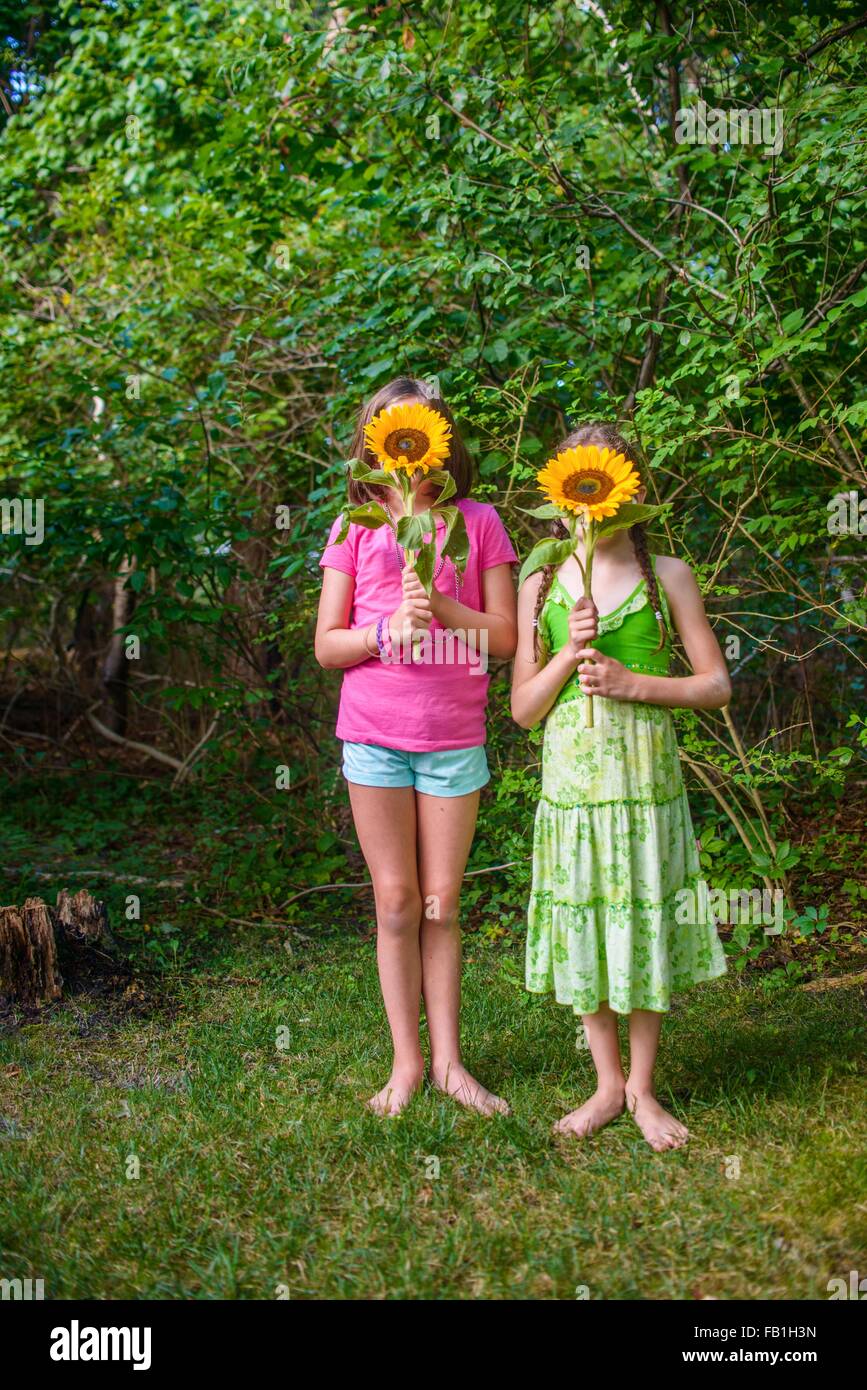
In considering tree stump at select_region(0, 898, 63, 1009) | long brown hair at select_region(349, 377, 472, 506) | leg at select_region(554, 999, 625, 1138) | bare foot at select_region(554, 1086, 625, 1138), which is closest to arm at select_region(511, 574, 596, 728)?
long brown hair at select_region(349, 377, 472, 506)

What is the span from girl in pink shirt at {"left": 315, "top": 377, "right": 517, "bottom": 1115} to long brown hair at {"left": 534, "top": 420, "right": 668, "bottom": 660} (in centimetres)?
11

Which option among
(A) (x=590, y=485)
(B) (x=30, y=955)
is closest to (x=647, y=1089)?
(A) (x=590, y=485)

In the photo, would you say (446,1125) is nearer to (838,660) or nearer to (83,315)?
(838,660)

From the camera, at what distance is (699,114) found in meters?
3.88

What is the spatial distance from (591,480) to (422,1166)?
153 centimetres

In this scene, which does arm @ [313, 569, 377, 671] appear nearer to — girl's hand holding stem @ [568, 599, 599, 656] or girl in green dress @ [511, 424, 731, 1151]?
girl in green dress @ [511, 424, 731, 1151]

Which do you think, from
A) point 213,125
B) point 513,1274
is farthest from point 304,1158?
point 213,125

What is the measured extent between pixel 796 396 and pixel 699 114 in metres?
1.02

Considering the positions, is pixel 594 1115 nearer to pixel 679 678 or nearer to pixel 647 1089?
pixel 647 1089

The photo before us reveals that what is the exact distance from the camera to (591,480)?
2389 mm

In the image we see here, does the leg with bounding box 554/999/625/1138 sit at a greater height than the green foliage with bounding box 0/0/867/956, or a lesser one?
lesser

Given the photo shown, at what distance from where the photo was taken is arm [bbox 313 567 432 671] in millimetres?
2531

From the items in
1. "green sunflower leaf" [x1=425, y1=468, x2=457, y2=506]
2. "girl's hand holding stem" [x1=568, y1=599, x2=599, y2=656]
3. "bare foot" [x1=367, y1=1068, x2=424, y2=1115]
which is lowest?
"bare foot" [x1=367, y1=1068, x2=424, y2=1115]
